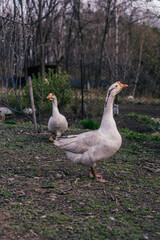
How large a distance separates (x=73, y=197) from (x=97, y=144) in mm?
931

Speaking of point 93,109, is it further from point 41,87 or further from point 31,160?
point 31,160

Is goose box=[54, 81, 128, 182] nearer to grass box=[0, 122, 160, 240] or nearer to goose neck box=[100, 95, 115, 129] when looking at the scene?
goose neck box=[100, 95, 115, 129]

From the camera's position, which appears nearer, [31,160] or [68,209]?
[68,209]

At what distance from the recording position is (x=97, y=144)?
446 centimetres

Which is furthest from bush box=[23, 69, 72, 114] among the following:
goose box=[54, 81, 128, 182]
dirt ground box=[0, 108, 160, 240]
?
goose box=[54, 81, 128, 182]

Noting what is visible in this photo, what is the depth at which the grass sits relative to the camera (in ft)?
9.78

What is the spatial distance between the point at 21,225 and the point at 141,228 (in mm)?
1233

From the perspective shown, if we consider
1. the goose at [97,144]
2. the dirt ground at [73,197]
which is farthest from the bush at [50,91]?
the goose at [97,144]

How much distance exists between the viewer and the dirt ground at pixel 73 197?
117 inches

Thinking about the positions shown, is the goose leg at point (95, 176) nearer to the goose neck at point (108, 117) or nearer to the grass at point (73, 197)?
the grass at point (73, 197)

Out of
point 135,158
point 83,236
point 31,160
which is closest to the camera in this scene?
point 83,236

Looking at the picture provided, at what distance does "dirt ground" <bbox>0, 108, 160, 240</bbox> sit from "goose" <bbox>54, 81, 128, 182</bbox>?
13.7 inches

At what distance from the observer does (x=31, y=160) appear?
5633 mm

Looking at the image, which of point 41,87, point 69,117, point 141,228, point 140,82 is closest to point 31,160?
point 141,228
